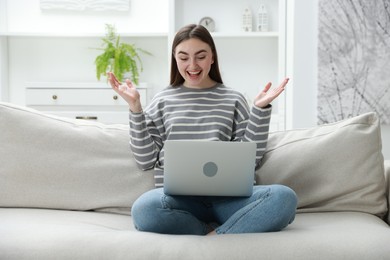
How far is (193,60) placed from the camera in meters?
2.19

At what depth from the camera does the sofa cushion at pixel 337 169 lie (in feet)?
6.86

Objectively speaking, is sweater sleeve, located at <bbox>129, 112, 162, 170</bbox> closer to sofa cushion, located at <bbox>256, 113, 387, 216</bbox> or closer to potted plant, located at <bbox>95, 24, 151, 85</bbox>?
sofa cushion, located at <bbox>256, 113, 387, 216</bbox>

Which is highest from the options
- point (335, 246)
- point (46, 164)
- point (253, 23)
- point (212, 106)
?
point (253, 23)

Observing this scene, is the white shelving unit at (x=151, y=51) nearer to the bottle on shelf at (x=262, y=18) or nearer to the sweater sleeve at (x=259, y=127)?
the bottle on shelf at (x=262, y=18)

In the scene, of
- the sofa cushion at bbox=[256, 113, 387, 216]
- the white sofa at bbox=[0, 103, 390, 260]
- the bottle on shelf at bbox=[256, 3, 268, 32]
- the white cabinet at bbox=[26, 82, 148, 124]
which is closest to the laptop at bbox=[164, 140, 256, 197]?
the white sofa at bbox=[0, 103, 390, 260]

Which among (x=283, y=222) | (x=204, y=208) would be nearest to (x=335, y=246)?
(x=283, y=222)

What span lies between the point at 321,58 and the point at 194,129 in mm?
2348

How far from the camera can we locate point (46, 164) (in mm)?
2129

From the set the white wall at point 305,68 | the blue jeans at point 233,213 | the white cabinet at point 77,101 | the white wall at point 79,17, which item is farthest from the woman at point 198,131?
the white wall at point 79,17

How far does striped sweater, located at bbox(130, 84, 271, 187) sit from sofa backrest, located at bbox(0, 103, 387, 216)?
9cm

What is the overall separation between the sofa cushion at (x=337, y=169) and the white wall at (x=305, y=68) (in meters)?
2.12

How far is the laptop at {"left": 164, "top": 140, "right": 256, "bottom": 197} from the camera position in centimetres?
175

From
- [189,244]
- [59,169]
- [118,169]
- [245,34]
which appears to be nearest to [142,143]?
[118,169]

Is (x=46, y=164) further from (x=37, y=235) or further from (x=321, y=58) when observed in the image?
(x=321, y=58)
